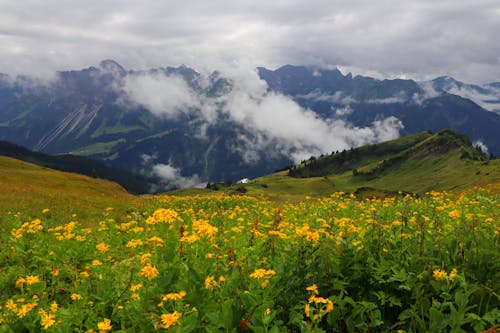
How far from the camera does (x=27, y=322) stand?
6.62m

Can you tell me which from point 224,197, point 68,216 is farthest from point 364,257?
point 224,197

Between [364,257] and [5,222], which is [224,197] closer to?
[5,222]

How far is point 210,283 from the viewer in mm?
5938

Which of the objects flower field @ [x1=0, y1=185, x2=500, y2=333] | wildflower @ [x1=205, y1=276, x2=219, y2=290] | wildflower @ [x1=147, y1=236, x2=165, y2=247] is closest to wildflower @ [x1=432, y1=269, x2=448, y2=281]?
flower field @ [x1=0, y1=185, x2=500, y2=333]

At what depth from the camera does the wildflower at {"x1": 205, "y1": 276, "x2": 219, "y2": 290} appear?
19.0 feet

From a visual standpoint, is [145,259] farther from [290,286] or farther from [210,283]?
[290,286]

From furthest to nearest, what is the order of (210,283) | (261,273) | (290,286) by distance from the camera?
(290,286)
(210,283)
(261,273)

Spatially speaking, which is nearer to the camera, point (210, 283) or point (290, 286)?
point (210, 283)

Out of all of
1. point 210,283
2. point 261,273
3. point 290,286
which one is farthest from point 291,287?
point 210,283

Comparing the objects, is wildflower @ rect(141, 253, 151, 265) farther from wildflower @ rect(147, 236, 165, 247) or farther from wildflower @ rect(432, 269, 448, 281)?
wildflower @ rect(432, 269, 448, 281)

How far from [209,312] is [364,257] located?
3199mm

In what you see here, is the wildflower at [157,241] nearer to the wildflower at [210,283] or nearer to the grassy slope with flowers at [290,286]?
the grassy slope with flowers at [290,286]

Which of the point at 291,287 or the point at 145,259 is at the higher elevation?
the point at 145,259

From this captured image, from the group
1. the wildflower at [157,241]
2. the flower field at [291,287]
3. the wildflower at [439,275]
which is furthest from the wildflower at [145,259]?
the wildflower at [439,275]
